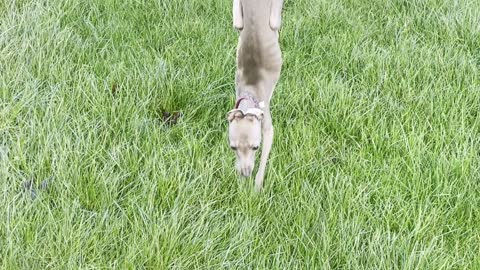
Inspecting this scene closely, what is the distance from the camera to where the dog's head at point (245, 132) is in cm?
219

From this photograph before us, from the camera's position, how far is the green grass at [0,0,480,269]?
2.24 m

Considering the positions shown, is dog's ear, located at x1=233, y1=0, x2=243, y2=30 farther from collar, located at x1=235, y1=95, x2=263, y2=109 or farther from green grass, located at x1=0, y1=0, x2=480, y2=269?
green grass, located at x1=0, y1=0, x2=480, y2=269

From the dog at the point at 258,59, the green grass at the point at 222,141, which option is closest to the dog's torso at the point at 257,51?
the dog at the point at 258,59

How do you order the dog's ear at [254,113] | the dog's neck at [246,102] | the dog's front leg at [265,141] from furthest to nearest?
1. the dog's front leg at [265,141]
2. the dog's neck at [246,102]
3. the dog's ear at [254,113]

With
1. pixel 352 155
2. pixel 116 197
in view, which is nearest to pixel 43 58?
pixel 116 197

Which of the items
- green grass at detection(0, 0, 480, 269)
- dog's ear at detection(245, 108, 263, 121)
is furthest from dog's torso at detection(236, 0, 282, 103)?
green grass at detection(0, 0, 480, 269)

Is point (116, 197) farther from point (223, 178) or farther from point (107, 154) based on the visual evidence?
point (223, 178)

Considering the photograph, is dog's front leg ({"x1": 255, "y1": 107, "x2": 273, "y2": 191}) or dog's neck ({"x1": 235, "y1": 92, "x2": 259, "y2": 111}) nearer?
dog's neck ({"x1": 235, "y1": 92, "x2": 259, "y2": 111})

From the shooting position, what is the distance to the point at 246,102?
91.1 inches

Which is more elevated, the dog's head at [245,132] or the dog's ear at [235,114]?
the dog's ear at [235,114]

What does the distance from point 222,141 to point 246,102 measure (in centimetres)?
52

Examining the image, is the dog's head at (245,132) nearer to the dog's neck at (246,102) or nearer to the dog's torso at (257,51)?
the dog's neck at (246,102)

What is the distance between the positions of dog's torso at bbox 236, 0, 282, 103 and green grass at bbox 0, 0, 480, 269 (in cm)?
40

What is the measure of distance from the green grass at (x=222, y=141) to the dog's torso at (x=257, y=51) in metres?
0.40
